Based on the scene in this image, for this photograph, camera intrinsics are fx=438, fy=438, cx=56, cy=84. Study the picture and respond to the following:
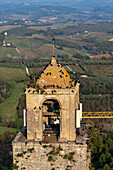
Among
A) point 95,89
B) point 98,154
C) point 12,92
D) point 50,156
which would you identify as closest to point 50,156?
point 50,156

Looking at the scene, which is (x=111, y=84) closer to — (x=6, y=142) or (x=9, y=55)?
(x=6, y=142)

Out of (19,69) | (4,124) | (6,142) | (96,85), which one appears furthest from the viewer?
(19,69)

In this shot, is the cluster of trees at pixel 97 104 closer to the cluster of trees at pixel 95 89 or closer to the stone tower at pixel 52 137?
the cluster of trees at pixel 95 89

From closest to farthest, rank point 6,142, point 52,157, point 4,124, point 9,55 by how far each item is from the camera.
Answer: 1. point 52,157
2. point 6,142
3. point 4,124
4. point 9,55

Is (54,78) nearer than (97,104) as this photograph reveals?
Yes

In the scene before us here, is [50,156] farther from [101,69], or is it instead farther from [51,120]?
[101,69]

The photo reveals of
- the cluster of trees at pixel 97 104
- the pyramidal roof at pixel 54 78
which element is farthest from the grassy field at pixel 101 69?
the pyramidal roof at pixel 54 78

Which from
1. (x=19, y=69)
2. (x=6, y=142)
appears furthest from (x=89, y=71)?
(x=6, y=142)

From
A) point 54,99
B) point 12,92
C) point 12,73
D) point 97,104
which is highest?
point 54,99

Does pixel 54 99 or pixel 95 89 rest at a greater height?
pixel 54 99
